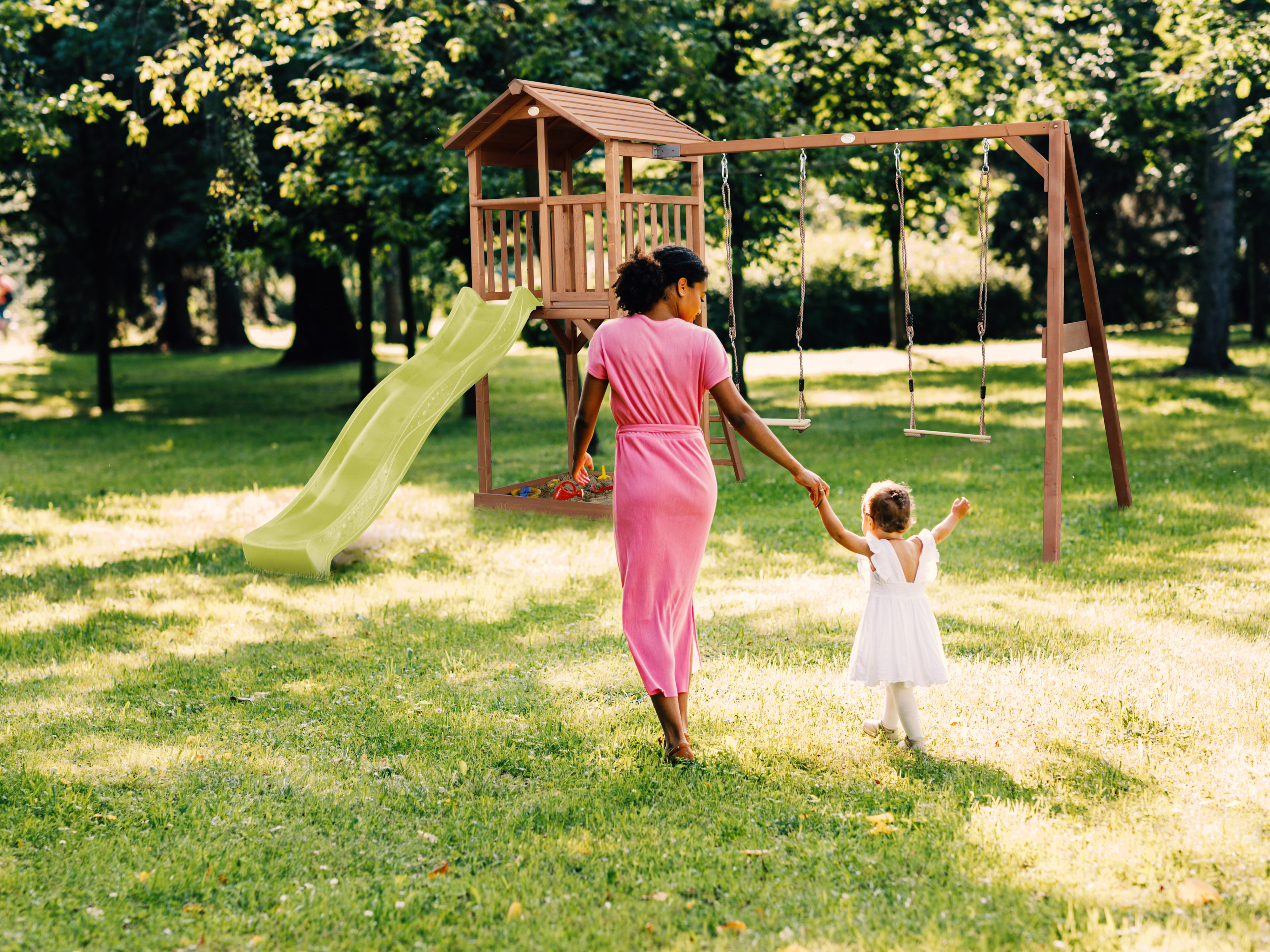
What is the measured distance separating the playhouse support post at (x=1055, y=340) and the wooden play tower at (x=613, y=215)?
0.04 feet

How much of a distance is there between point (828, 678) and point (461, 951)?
2863 millimetres

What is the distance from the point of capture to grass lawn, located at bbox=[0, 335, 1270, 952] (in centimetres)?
376

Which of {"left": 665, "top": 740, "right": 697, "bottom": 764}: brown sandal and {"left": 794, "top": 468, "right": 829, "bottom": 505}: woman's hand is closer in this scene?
{"left": 794, "top": 468, "right": 829, "bottom": 505}: woman's hand

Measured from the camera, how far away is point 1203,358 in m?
20.1

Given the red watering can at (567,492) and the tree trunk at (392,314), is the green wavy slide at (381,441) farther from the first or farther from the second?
the tree trunk at (392,314)

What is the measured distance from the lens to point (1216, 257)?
19.4 meters

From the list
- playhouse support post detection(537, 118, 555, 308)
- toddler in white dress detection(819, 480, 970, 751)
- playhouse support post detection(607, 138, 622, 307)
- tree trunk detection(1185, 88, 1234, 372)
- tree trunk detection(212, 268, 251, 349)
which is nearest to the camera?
toddler in white dress detection(819, 480, 970, 751)

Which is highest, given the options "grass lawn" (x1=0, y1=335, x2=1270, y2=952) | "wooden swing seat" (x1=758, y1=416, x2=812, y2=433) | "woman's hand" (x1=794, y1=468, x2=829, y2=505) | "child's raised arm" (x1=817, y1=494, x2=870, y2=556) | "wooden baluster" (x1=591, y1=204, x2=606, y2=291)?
"wooden baluster" (x1=591, y1=204, x2=606, y2=291)

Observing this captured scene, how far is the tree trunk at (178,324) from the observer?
37.4 meters

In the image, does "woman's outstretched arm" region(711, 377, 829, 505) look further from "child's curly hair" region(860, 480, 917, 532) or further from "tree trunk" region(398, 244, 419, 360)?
"tree trunk" region(398, 244, 419, 360)

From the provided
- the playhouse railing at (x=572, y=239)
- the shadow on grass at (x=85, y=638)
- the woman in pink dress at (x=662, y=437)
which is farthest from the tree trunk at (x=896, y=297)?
the woman in pink dress at (x=662, y=437)

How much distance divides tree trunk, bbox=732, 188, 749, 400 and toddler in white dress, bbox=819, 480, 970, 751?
Answer: 8614 mm

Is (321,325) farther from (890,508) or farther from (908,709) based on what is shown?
(908,709)

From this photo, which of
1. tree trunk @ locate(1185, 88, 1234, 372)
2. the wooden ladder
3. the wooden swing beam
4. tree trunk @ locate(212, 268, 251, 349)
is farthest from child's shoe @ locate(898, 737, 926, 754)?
tree trunk @ locate(212, 268, 251, 349)
